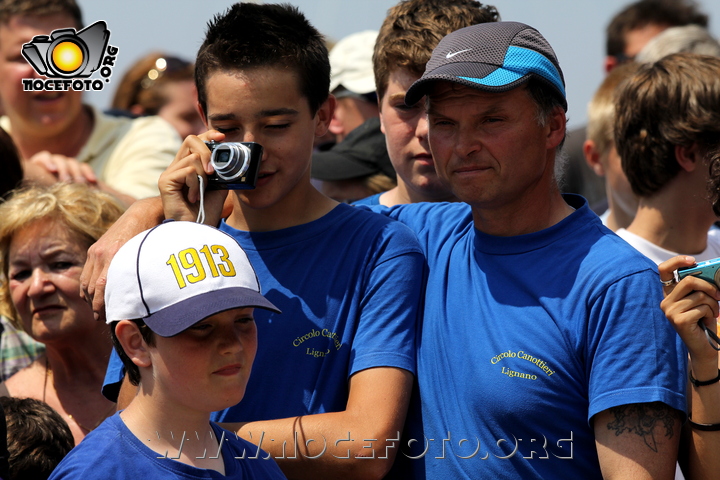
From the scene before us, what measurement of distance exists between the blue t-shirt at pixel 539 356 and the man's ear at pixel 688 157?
1229mm

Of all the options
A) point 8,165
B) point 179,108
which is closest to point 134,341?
point 8,165

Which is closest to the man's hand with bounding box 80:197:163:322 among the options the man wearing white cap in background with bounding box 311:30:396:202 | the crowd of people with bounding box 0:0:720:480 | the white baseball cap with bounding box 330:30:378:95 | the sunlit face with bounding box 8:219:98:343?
the crowd of people with bounding box 0:0:720:480

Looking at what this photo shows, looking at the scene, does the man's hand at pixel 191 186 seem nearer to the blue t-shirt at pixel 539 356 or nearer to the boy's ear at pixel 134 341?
A: the boy's ear at pixel 134 341

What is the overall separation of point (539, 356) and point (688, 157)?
1.71 m

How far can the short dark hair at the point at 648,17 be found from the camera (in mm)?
7371

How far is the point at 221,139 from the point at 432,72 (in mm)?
692

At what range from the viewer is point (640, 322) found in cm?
240

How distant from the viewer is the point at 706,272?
238cm

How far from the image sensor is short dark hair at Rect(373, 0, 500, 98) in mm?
3584

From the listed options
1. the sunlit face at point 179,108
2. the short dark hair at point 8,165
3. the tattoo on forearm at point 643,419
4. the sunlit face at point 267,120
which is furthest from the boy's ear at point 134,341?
the sunlit face at point 179,108

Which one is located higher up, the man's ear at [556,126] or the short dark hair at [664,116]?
the man's ear at [556,126]

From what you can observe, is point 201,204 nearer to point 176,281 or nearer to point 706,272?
point 176,281

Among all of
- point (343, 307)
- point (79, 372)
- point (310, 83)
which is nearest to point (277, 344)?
point (343, 307)

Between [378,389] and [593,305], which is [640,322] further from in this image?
[378,389]
